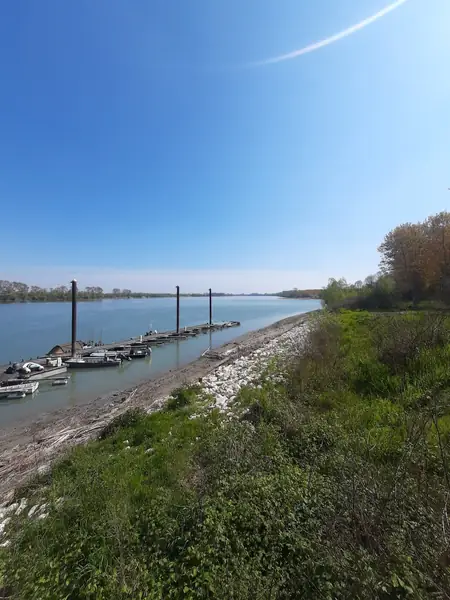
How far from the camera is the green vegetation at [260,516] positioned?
213cm

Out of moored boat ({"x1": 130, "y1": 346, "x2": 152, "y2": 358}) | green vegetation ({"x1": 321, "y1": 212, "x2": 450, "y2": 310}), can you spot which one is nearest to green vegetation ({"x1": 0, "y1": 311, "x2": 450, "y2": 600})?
moored boat ({"x1": 130, "y1": 346, "x2": 152, "y2": 358})

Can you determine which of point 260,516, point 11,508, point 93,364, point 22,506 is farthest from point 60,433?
point 93,364

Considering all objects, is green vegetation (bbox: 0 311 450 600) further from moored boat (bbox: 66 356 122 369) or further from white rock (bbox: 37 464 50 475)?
moored boat (bbox: 66 356 122 369)

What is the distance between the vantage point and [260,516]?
109 inches

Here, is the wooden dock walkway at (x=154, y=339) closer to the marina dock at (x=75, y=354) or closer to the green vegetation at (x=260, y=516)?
the marina dock at (x=75, y=354)

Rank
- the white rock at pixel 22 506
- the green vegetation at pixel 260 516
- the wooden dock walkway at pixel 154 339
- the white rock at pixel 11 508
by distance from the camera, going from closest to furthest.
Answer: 1. the green vegetation at pixel 260 516
2. the white rock at pixel 22 506
3. the white rock at pixel 11 508
4. the wooden dock walkway at pixel 154 339

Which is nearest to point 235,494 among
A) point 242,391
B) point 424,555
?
point 424,555

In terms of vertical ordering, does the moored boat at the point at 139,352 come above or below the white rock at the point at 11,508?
below

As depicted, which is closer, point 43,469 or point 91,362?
point 43,469

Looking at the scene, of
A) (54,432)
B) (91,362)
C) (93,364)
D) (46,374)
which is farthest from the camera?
(91,362)

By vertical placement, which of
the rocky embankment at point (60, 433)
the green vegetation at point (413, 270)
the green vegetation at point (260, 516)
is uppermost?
the green vegetation at point (413, 270)

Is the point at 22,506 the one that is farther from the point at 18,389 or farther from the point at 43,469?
the point at 18,389

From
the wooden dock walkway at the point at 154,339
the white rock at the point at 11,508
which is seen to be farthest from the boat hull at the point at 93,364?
the white rock at the point at 11,508

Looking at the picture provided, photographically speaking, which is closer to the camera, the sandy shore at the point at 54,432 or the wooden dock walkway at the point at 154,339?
the sandy shore at the point at 54,432
